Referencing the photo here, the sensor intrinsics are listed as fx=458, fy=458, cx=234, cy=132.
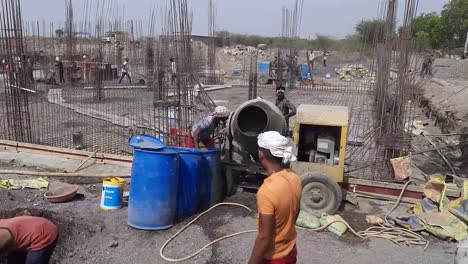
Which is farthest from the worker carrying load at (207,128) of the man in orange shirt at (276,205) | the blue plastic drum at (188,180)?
the man in orange shirt at (276,205)

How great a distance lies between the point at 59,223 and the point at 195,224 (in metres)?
1.52

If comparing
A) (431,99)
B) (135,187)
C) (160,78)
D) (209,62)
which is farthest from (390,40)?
(209,62)

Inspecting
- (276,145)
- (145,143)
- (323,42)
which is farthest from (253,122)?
(323,42)

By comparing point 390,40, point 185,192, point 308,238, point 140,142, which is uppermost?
point 390,40

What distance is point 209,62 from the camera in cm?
2316

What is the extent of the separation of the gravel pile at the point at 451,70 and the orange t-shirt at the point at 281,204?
84.6ft

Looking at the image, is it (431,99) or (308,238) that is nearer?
(308,238)

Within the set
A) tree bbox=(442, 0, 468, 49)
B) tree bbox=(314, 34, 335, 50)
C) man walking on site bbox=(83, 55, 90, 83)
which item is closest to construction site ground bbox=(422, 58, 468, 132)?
man walking on site bbox=(83, 55, 90, 83)

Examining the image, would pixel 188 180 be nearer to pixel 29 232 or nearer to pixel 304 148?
pixel 304 148

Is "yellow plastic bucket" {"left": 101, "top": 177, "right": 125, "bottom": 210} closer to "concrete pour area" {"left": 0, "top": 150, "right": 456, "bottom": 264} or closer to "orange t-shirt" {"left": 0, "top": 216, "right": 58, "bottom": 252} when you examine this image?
"concrete pour area" {"left": 0, "top": 150, "right": 456, "bottom": 264}

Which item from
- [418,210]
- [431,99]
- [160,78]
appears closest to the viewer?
[418,210]

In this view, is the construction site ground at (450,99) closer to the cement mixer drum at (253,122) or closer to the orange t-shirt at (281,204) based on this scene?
the cement mixer drum at (253,122)

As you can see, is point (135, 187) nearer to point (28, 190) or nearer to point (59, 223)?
point (59, 223)

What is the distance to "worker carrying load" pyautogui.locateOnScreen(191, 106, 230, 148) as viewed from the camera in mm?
6262
